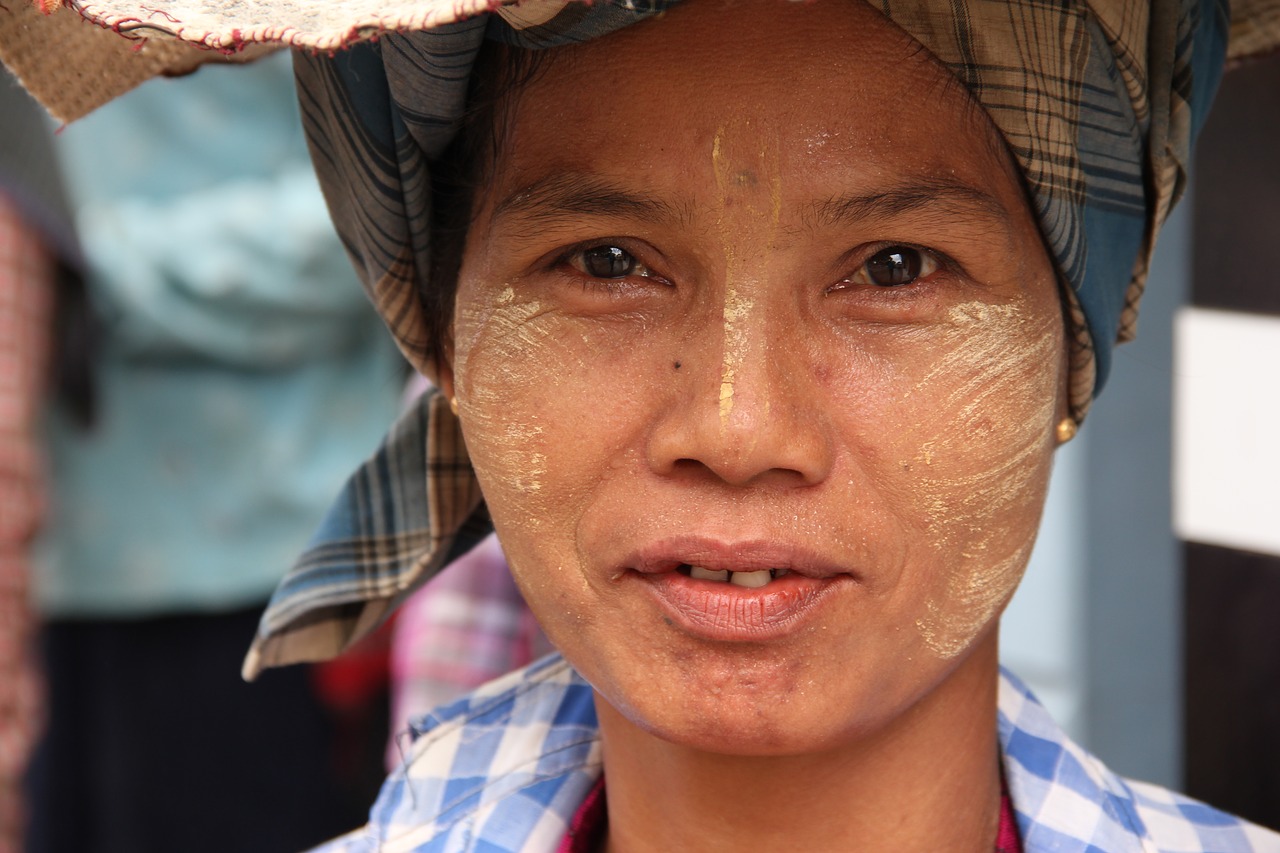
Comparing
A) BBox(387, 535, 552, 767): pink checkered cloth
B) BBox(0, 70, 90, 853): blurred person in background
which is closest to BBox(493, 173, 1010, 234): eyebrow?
BBox(387, 535, 552, 767): pink checkered cloth

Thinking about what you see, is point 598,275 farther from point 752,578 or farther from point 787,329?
point 752,578

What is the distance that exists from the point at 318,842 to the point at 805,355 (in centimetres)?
260

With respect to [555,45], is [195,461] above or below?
below

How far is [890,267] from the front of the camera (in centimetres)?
151

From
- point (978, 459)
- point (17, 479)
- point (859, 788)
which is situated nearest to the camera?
point (978, 459)

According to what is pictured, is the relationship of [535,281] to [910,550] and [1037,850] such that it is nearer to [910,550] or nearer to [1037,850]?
[910,550]

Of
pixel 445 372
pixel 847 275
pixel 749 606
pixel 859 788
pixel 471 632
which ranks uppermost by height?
pixel 847 275

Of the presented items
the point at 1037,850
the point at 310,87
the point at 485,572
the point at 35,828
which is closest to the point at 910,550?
the point at 1037,850

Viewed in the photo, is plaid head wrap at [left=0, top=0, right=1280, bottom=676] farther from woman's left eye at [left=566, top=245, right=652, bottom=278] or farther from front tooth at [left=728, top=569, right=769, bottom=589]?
front tooth at [left=728, top=569, right=769, bottom=589]

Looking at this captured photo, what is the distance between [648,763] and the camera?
1.73m

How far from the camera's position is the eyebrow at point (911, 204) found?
145cm

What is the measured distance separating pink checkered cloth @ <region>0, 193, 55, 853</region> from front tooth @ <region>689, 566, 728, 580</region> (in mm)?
1877

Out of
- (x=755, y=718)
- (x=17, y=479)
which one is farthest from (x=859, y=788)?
Answer: (x=17, y=479)

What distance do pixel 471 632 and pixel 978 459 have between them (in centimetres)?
151
